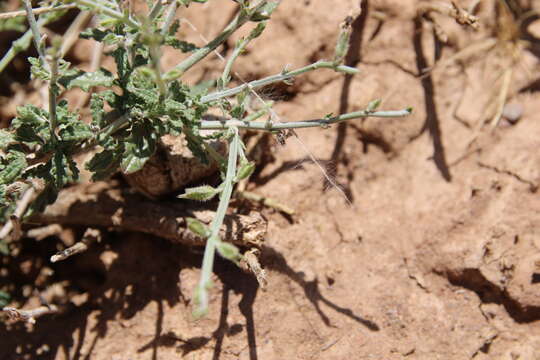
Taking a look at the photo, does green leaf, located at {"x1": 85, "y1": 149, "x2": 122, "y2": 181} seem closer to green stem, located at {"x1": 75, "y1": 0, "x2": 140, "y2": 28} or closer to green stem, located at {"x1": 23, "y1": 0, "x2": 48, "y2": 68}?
green stem, located at {"x1": 23, "y1": 0, "x2": 48, "y2": 68}

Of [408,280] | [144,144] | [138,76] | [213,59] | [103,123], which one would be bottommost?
[408,280]

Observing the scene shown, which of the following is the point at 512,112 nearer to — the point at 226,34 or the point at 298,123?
the point at 298,123

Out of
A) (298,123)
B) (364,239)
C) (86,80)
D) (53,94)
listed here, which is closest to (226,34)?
(298,123)

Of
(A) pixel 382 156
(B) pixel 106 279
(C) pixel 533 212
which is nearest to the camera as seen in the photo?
(C) pixel 533 212

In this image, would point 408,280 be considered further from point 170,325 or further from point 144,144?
point 144,144

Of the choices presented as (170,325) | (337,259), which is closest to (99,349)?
(170,325)

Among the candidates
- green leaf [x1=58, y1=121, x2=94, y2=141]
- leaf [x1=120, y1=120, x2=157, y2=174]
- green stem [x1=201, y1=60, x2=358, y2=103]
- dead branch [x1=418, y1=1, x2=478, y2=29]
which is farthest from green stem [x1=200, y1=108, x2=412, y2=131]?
dead branch [x1=418, y1=1, x2=478, y2=29]
